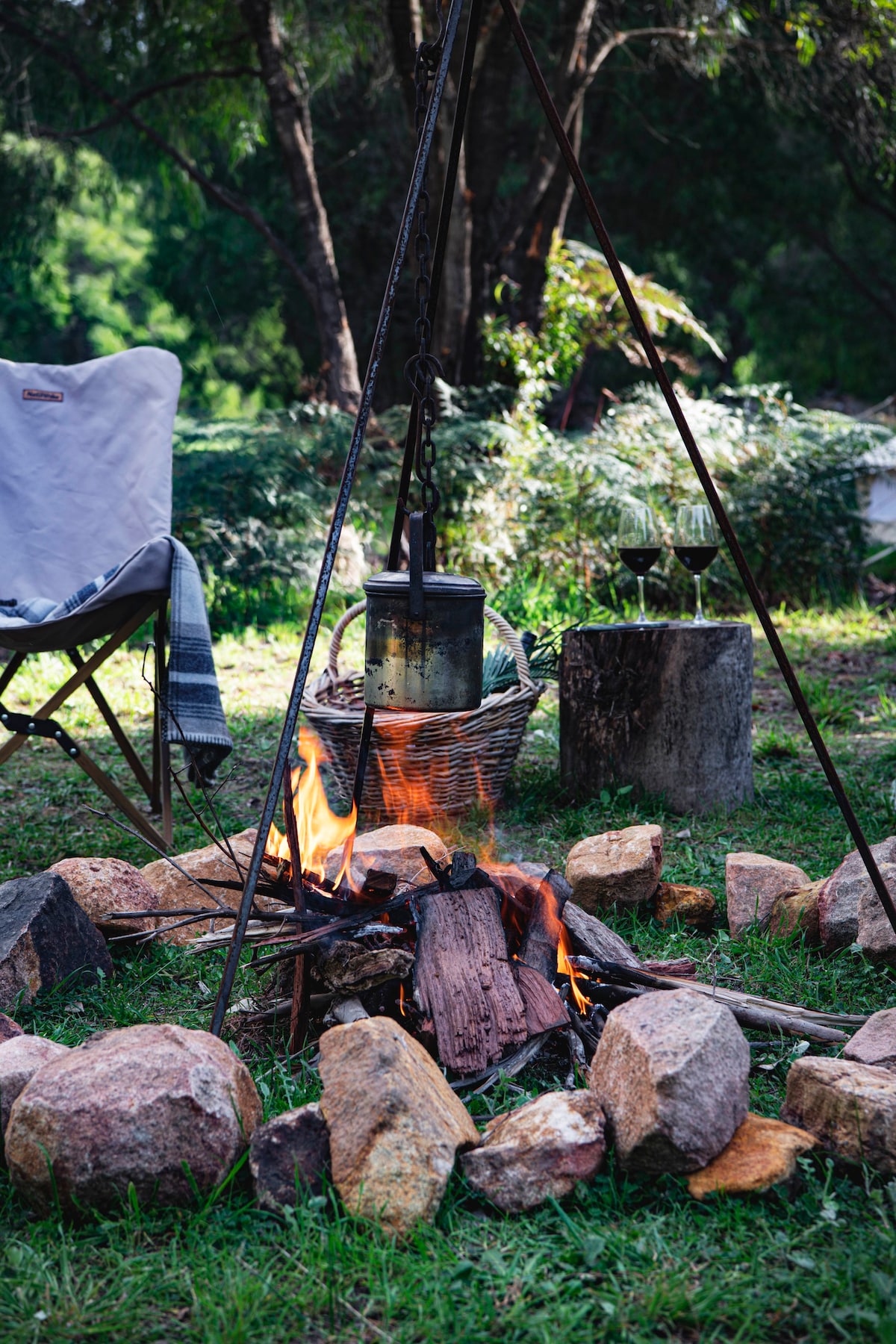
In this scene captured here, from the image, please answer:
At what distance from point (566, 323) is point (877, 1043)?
6593 mm

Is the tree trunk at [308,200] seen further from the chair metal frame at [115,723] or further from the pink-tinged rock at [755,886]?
the pink-tinged rock at [755,886]

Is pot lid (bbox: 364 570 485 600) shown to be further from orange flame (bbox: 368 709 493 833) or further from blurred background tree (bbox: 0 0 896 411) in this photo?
blurred background tree (bbox: 0 0 896 411)

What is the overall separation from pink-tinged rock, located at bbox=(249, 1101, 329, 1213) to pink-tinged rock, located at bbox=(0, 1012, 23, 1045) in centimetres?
56

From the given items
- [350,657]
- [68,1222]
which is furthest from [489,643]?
[68,1222]

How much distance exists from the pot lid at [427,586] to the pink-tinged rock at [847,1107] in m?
0.93

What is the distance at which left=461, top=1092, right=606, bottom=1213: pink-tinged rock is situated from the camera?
4.70 ft

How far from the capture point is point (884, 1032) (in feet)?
5.57

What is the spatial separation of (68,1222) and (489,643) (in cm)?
375

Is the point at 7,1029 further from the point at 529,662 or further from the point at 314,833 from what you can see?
the point at 529,662

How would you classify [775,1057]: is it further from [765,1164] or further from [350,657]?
[350,657]

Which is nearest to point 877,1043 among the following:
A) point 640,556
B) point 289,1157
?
point 289,1157

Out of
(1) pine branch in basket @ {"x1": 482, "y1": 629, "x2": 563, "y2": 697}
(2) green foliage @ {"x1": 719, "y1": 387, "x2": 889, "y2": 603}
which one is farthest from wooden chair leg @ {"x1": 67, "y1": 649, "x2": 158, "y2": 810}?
(2) green foliage @ {"x1": 719, "y1": 387, "x2": 889, "y2": 603}

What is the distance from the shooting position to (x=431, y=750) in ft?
9.93

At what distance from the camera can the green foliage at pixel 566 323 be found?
727cm
